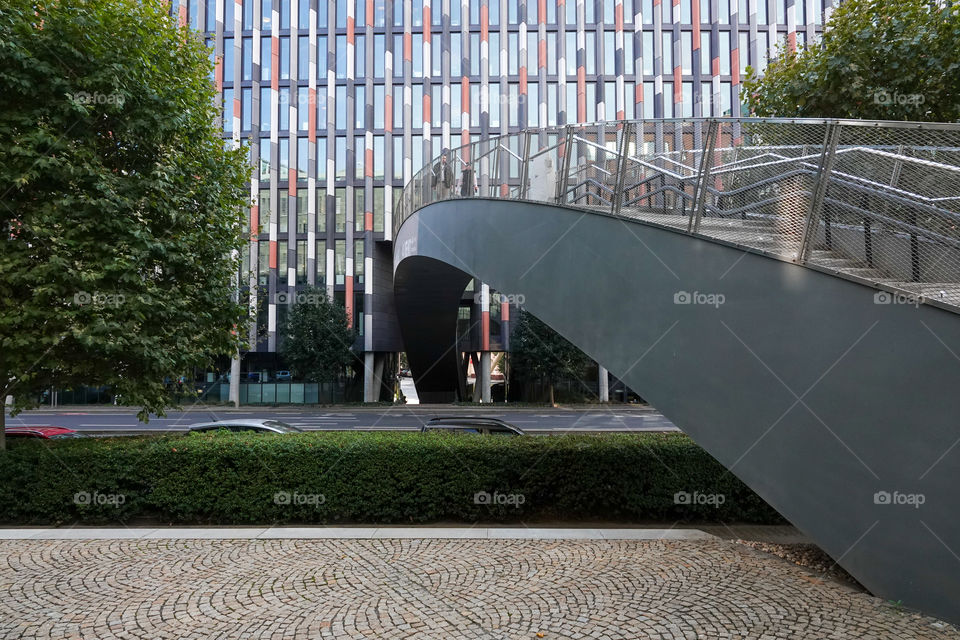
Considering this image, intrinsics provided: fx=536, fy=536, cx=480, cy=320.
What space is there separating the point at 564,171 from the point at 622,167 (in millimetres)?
1328

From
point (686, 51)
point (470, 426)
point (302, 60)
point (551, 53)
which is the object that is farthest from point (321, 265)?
point (686, 51)

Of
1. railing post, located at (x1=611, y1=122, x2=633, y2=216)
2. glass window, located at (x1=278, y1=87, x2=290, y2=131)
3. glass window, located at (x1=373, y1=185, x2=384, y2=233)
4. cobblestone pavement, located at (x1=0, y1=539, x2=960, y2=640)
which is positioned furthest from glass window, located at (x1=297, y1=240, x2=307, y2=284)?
railing post, located at (x1=611, y1=122, x2=633, y2=216)

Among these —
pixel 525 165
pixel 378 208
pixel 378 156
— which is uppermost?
pixel 378 156

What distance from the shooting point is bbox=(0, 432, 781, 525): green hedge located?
7.95 metres

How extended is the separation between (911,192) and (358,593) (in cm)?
639

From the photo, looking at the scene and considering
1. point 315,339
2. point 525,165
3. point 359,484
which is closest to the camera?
point 359,484

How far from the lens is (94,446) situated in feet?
27.4

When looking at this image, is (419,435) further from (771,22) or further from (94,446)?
(771,22)

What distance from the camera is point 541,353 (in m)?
32.8

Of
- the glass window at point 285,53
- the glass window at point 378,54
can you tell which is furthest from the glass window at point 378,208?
the glass window at point 285,53

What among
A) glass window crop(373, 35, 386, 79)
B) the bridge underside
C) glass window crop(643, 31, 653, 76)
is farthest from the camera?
glass window crop(373, 35, 386, 79)

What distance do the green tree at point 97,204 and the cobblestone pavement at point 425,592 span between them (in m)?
2.67

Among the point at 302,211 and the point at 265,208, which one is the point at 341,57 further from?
the point at 265,208

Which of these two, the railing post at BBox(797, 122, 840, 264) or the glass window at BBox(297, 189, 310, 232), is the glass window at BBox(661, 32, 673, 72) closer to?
the glass window at BBox(297, 189, 310, 232)
